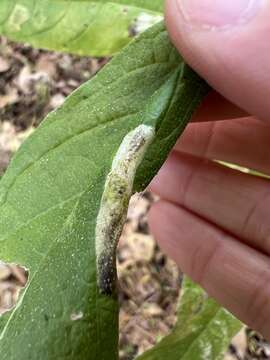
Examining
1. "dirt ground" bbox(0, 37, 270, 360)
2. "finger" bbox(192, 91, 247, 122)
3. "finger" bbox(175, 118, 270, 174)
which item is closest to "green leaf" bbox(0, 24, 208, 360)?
"finger" bbox(192, 91, 247, 122)

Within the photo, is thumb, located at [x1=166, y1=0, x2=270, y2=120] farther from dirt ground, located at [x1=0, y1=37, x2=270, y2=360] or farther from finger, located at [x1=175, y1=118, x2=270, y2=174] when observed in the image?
dirt ground, located at [x1=0, y1=37, x2=270, y2=360]

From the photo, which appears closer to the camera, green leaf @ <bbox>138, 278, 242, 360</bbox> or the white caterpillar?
the white caterpillar

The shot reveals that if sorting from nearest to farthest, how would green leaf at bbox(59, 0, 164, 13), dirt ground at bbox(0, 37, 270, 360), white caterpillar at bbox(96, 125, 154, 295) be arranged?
white caterpillar at bbox(96, 125, 154, 295), green leaf at bbox(59, 0, 164, 13), dirt ground at bbox(0, 37, 270, 360)


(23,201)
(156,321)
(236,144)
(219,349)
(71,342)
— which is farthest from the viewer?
(156,321)

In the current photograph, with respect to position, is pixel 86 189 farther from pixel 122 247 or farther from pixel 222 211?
pixel 122 247

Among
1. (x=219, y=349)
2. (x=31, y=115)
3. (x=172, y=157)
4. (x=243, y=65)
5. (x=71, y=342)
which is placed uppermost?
(x=243, y=65)

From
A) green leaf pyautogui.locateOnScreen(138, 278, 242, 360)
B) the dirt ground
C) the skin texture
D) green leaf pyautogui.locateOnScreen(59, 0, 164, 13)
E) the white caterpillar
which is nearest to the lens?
the white caterpillar

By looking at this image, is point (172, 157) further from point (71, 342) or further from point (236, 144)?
point (71, 342)

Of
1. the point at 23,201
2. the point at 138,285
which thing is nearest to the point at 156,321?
the point at 138,285
